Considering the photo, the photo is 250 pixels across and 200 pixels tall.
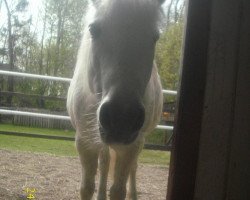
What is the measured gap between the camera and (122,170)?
2.71 meters

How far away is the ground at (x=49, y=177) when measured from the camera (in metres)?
3.90

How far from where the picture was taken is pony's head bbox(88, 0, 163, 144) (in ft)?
5.61

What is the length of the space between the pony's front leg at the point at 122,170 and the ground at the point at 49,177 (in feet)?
4.12

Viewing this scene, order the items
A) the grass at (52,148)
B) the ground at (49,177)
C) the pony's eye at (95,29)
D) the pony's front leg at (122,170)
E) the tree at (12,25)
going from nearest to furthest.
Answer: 1. the pony's eye at (95,29)
2. the pony's front leg at (122,170)
3. the ground at (49,177)
4. the grass at (52,148)
5. the tree at (12,25)

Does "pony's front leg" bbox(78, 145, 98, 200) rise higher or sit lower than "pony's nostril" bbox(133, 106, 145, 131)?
lower

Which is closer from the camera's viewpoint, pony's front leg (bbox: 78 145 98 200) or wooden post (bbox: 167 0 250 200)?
wooden post (bbox: 167 0 250 200)

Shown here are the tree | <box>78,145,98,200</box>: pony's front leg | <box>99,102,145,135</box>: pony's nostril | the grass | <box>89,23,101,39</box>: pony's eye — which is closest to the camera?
<box>99,102,145,135</box>: pony's nostril

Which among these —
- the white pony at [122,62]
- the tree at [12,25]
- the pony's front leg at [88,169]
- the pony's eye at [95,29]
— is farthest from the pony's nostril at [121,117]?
the tree at [12,25]

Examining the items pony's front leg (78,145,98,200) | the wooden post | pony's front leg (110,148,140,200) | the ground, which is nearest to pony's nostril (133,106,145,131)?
the wooden post

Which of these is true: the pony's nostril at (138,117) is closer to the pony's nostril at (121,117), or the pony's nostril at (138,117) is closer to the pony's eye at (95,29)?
the pony's nostril at (121,117)

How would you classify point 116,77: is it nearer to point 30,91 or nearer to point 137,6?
point 137,6

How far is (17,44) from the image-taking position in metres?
11.0

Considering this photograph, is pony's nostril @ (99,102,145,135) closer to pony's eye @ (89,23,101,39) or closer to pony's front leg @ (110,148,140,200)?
pony's eye @ (89,23,101,39)

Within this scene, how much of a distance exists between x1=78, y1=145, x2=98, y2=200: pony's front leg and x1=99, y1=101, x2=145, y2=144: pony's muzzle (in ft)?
3.29
